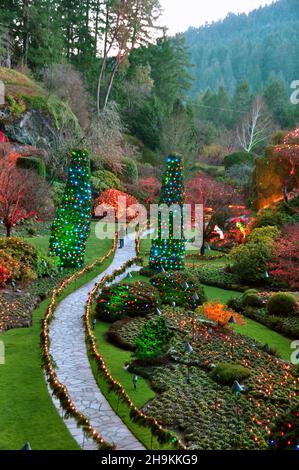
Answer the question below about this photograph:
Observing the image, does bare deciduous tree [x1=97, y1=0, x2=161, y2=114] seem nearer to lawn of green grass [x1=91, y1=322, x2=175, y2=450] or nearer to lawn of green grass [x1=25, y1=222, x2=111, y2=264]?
lawn of green grass [x1=25, y1=222, x2=111, y2=264]

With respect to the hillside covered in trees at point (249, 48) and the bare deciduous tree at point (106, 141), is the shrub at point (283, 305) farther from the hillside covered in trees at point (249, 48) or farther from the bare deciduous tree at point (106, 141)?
the hillside covered in trees at point (249, 48)

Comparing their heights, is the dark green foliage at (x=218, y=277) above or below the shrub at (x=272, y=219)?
below

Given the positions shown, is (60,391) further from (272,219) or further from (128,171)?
(128,171)

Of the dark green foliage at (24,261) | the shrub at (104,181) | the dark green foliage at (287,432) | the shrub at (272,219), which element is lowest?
the dark green foliage at (287,432)

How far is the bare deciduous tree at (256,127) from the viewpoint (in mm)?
65875

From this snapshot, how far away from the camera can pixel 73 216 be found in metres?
24.5

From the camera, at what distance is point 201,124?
237 feet

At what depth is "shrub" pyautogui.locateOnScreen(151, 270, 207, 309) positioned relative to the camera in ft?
65.8

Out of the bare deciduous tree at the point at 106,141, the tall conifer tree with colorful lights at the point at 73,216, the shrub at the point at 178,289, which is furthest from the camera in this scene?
the bare deciduous tree at the point at 106,141

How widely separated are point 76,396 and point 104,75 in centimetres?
5557

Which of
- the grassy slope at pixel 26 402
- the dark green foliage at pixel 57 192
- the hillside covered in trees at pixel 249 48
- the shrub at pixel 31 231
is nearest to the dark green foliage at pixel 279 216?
the shrub at pixel 31 231

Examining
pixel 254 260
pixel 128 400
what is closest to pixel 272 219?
pixel 254 260

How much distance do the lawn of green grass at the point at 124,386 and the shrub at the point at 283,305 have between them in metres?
7.37

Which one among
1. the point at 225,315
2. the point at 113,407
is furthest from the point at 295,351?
the point at 113,407
